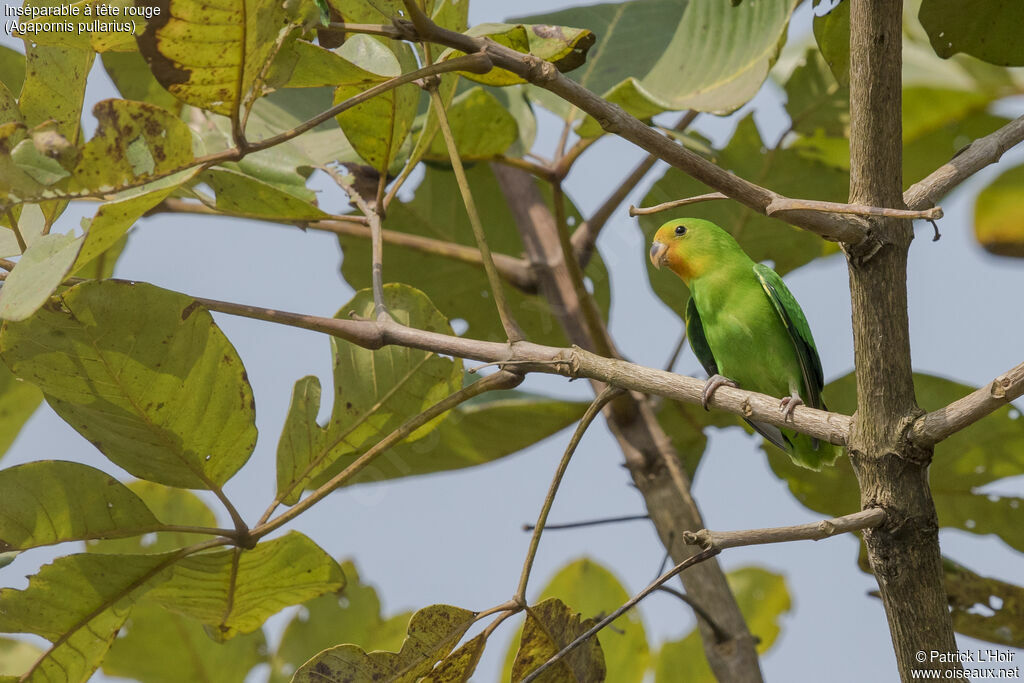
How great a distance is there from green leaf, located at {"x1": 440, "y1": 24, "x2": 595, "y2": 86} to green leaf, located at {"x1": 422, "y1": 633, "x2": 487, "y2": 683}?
0.82 metres

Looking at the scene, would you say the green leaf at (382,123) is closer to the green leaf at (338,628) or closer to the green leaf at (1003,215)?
the green leaf at (338,628)

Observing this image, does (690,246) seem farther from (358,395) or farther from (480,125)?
(358,395)

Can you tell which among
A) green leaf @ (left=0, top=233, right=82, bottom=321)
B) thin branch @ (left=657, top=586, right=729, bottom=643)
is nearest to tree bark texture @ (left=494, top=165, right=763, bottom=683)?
thin branch @ (left=657, top=586, right=729, bottom=643)

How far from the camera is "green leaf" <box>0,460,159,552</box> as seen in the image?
1324 millimetres

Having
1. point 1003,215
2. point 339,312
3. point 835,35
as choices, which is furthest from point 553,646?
point 1003,215

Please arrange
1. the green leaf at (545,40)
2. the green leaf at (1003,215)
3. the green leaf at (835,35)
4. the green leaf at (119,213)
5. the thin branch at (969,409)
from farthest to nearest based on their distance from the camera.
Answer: the green leaf at (1003,215)
the green leaf at (835,35)
the green leaf at (545,40)
the green leaf at (119,213)
the thin branch at (969,409)

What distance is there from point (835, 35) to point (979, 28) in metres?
0.24

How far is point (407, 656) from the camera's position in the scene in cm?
130

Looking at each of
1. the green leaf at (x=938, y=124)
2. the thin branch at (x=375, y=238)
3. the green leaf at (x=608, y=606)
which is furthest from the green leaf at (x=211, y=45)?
the green leaf at (x=938, y=124)

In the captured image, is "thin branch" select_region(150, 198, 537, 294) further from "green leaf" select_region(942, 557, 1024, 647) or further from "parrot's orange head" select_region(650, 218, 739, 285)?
"green leaf" select_region(942, 557, 1024, 647)

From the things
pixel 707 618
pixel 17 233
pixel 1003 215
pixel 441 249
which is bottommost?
pixel 707 618

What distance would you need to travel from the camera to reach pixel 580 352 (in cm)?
124

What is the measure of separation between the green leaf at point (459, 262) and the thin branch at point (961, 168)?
3.60 feet

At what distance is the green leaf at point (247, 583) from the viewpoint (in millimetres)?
1473
